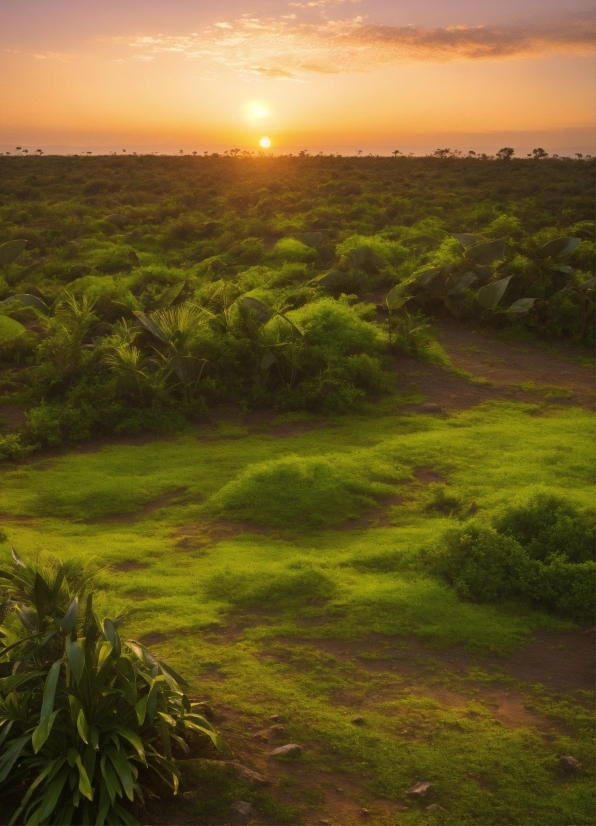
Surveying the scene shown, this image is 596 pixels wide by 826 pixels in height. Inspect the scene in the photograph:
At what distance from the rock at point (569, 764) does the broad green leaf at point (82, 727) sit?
217 cm

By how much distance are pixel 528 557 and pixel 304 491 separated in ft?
7.27

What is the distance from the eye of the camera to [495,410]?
967 cm

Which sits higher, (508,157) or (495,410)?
(508,157)

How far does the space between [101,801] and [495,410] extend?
741cm

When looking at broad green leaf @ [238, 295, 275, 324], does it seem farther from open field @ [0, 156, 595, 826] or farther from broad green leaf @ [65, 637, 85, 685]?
broad green leaf @ [65, 637, 85, 685]

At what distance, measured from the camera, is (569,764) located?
150 inches

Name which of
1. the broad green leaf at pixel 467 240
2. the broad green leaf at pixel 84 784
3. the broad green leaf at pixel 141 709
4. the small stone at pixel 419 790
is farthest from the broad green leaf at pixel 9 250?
the small stone at pixel 419 790

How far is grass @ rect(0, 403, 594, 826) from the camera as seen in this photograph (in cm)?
384

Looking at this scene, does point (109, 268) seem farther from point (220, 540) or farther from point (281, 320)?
point (220, 540)

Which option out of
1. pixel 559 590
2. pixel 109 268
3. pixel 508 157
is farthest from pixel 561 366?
pixel 508 157

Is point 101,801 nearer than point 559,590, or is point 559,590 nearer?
point 101,801

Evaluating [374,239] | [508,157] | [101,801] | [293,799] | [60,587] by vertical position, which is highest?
[508,157]

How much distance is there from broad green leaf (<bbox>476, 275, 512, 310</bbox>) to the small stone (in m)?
9.25

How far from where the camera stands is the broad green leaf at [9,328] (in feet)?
35.8
